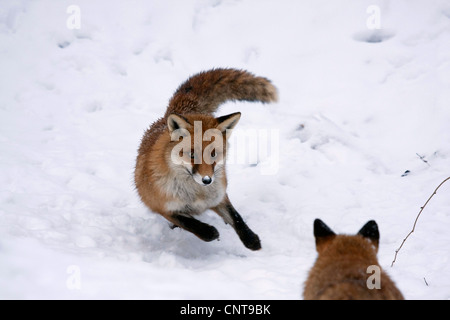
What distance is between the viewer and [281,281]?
394 centimetres

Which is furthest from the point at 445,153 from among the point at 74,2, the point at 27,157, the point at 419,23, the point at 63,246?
the point at 74,2

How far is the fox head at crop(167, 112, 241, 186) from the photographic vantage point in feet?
14.7

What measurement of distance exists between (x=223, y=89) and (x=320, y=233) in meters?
3.13

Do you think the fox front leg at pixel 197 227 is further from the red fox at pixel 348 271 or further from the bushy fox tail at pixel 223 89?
the red fox at pixel 348 271

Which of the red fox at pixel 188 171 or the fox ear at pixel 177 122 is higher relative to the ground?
the fox ear at pixel 177 122

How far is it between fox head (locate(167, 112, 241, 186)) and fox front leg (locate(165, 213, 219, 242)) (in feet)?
1.86

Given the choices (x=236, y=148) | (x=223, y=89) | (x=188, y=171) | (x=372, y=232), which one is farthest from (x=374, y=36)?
(x=372, y=232)

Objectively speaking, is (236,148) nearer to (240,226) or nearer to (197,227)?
(240,226)

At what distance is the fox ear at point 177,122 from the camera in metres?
4.52

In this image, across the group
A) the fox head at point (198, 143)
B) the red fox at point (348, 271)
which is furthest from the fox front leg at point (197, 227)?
the red fox at point (348, 271)

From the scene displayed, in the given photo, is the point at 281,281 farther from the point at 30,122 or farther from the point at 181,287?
the point at 30,122

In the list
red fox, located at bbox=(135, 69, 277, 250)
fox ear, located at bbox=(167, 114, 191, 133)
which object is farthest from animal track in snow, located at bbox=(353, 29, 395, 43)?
fox ear, located at bbox=(167, 114, 191, 133)

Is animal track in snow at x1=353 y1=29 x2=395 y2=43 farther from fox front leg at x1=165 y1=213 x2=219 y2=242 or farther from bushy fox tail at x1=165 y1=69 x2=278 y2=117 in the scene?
fox front leg at x1=165 y1=213 x2=219 y2=242

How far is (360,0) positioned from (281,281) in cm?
717
